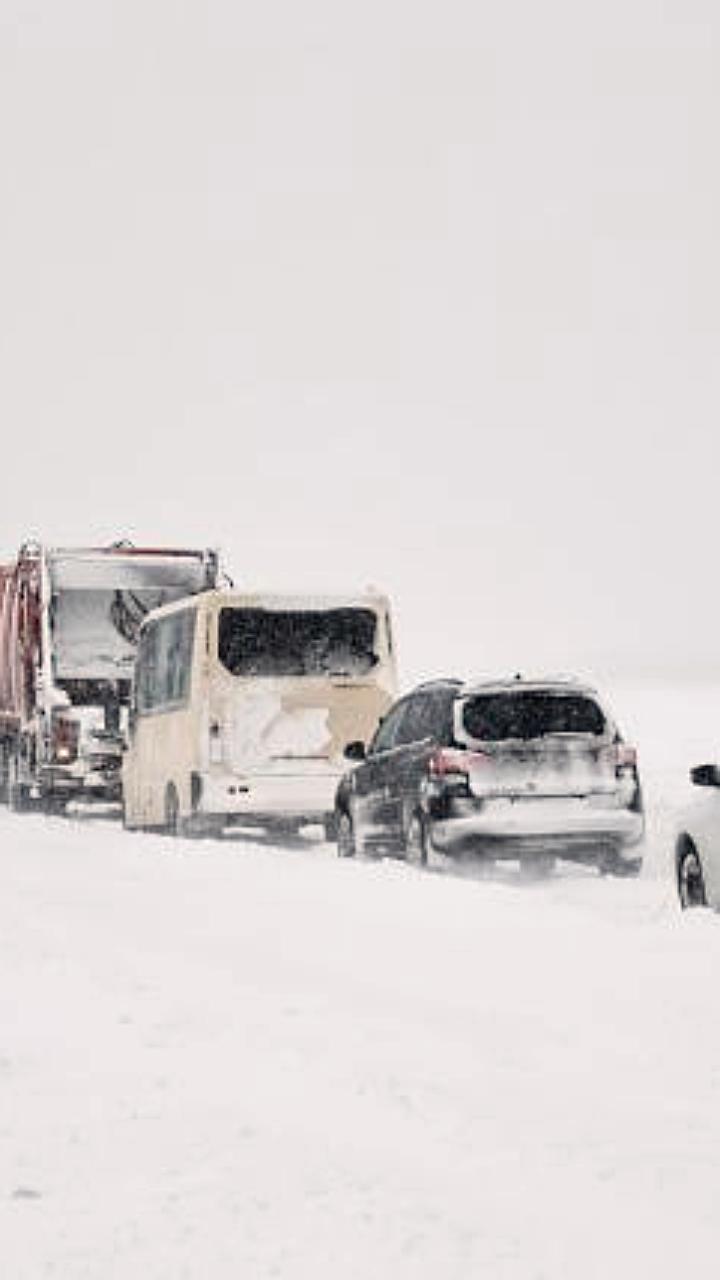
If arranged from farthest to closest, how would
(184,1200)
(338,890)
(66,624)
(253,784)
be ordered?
(66,624), (253,784), (338,890), (184,1200)

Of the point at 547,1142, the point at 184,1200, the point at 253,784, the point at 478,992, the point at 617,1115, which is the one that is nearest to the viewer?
the point at 184,1200

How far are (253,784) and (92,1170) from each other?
1509 cm

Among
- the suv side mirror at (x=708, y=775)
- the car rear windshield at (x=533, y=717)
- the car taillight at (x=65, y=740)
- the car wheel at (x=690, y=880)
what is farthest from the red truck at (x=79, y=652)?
the suv side mirror at (x=708, y=775)

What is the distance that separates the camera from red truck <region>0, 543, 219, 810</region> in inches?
1102

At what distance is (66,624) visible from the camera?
29.0 meters

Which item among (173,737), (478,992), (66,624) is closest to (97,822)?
(66,624)

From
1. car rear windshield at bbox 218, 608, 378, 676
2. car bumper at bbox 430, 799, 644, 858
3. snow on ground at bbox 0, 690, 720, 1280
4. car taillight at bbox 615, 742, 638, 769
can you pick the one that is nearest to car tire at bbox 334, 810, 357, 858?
car rear windshield at bbox 218, 608, 378, 676

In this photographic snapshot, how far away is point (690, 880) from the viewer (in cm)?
1401

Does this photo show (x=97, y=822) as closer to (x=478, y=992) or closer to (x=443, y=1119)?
(x=478, y=992)

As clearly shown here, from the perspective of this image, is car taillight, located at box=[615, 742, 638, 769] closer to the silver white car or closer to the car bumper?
the car bumper

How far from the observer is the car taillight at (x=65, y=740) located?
27.8m

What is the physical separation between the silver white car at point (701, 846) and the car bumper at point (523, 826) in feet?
9.21

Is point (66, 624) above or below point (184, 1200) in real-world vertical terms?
above

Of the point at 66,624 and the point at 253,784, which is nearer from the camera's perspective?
the point at 253,784
